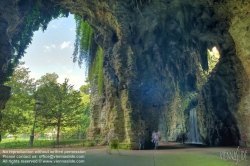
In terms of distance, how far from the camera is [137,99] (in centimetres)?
1272

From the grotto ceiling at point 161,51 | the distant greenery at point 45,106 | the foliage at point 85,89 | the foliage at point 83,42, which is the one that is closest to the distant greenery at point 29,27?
the grotto ceiling at point 161,51

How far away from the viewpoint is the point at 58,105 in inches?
751

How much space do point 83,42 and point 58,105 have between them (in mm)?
7364

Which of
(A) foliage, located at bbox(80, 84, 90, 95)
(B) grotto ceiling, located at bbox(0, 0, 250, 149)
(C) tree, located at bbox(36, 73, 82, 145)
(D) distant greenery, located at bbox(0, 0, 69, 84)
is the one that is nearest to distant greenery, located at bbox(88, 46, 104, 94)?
(B) grotto ceiling, located at bbox(0, 0, 250, 149)

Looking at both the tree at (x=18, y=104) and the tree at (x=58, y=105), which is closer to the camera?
the tree at (x=18, y=104)

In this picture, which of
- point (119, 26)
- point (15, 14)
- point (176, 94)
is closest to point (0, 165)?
point (15, 14)

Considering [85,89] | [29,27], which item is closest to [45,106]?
[29,27]

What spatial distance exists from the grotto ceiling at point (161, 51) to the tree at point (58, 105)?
680 cm

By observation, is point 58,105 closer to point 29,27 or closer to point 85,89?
point 29,27

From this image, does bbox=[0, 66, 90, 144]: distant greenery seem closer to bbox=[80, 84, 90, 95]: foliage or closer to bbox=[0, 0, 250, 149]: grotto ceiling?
bbox=[0, 0, 250, 149]: grotto ceiling

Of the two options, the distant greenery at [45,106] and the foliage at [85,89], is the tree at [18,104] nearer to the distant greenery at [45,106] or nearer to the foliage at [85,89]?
the distant greenery at [45,106]

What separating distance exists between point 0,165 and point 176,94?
2237 centimetres

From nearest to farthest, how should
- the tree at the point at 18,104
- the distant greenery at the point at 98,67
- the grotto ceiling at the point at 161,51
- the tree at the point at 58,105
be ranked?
the grotto ceiling at the point at 161,51 < the tree at the point at 18,104 < the tree at the point at 58,105 < the distant greenery at the point at 98,67

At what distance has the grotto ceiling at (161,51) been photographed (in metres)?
11.8
